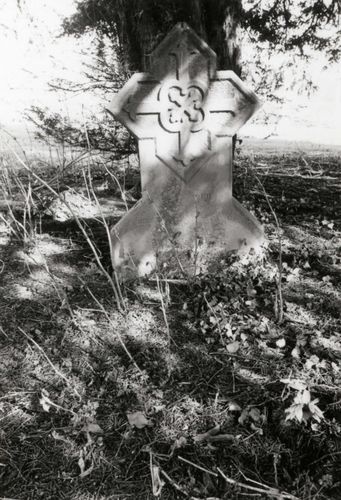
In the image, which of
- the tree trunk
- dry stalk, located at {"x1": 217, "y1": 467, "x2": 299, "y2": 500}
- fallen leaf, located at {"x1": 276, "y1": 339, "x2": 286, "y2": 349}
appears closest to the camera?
dry stalk, located at {"x1": 217, "y1": 467, "x2": 299, "y2": 500}

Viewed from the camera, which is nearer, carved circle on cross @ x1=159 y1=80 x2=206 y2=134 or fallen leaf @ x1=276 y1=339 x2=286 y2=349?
fallen leaf @ x1=276 y1=339 x2=286 y2=349

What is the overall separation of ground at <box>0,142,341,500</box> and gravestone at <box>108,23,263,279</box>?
235mm

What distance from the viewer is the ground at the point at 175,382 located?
1647 millimetres

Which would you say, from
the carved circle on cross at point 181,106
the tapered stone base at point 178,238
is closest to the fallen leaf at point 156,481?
the tapered stone base at point 178,238

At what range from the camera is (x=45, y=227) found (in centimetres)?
453

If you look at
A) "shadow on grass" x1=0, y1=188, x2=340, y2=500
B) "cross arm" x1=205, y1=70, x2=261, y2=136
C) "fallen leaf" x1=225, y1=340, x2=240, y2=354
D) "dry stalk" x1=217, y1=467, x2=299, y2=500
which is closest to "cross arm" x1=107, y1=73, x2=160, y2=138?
"cross arm" x1=205, y1=70, x2=261, y2=136

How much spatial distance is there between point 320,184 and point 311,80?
1892 millimetres

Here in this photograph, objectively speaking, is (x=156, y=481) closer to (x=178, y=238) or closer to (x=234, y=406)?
(x=234, y=406)

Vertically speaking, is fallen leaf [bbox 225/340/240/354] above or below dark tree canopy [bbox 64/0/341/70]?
below

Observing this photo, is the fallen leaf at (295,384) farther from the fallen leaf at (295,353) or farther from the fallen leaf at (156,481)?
the fallen leaf at (156,481)

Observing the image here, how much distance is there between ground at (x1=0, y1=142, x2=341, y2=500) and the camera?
1.65 metres

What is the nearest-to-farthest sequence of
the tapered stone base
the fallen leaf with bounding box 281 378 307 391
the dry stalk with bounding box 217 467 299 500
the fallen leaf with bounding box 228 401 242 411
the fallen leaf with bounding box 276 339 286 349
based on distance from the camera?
the dry stalk with bounding box 217 467 299 500
the fallen leaf with bounding box 281 378 307 391
the fallen leaf with bounding box 228 401 242 411
the fallen leaf with bounding box 276 339 286 349
the tapered stone base

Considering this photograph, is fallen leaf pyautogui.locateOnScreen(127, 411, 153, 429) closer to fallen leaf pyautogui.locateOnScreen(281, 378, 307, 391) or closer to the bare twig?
the bare twig

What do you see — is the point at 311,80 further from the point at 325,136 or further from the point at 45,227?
the point at 325,136
